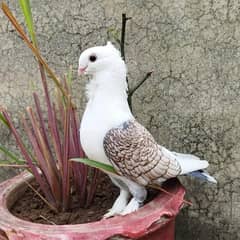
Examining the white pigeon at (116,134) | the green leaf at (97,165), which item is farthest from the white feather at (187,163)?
the green leaf at (97,165)

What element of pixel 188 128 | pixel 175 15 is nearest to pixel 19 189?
pixel 188 128

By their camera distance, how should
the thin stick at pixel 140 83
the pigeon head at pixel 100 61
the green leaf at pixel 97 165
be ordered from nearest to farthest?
the green leaf at pixel 97 165
the pigeon head at pixel 100 61
the thin stick at pixel 140 83

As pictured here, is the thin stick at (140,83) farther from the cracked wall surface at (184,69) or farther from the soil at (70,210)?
the soil at (70,210)

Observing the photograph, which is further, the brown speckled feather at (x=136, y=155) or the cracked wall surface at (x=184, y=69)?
the cracked wall surface at (x=184, y=69)

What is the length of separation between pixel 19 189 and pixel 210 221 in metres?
0.57

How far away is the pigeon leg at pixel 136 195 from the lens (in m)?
1.18

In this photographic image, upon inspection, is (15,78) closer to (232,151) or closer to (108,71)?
(108,71)

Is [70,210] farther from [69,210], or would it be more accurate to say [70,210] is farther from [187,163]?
[187,163]

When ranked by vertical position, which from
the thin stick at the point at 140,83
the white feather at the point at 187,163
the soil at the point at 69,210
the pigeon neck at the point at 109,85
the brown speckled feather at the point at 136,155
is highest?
the pigeon neck at the point at 109,85

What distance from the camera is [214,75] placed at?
4.69ft

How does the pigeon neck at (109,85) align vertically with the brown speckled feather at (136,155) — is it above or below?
above

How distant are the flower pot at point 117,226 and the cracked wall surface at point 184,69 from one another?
0.99 feet

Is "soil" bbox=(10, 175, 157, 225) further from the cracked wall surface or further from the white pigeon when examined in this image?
the cracked wall surface

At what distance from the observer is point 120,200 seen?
1.22m
